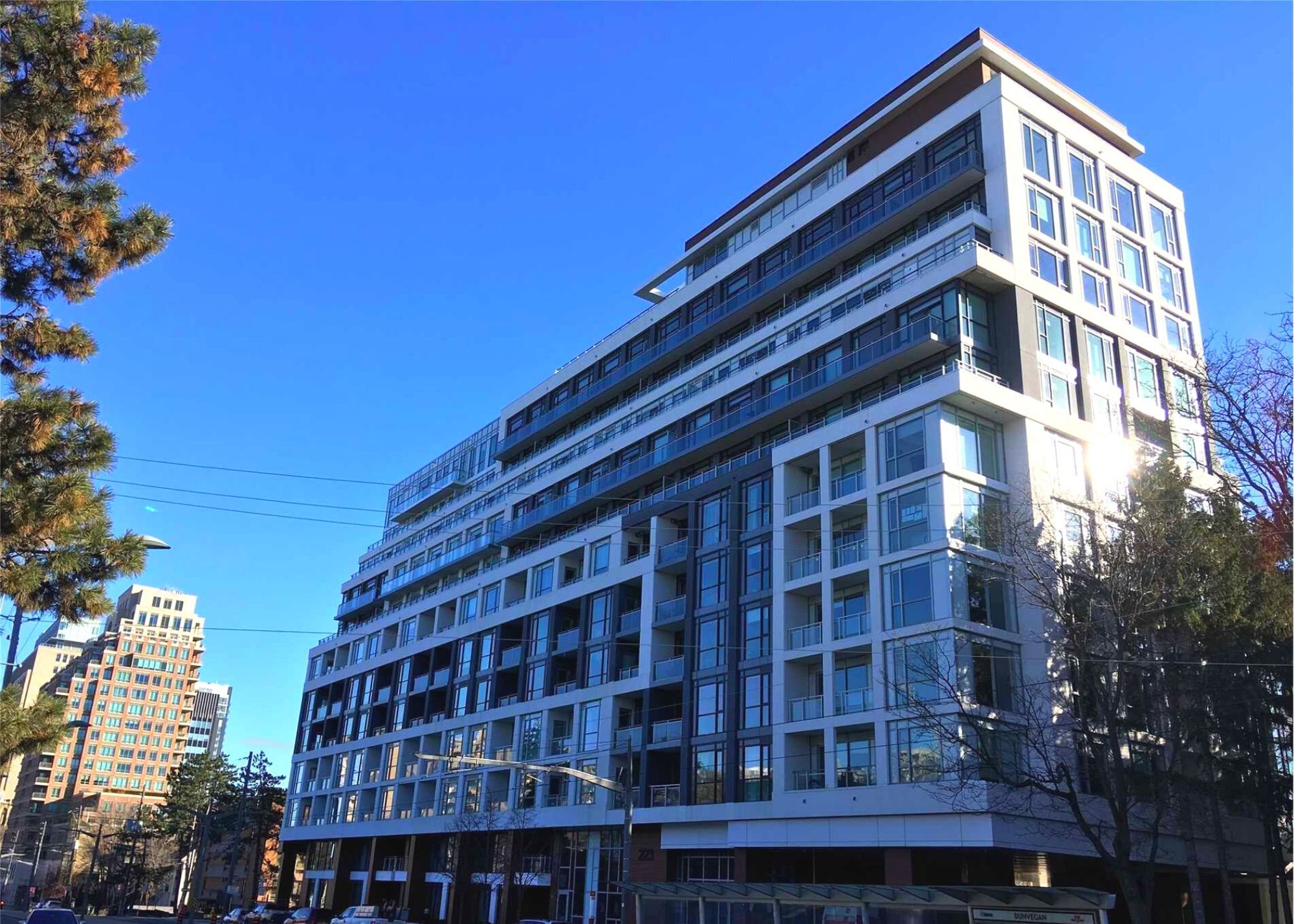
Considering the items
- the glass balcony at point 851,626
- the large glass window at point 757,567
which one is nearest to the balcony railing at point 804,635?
the glass balcony at point 851,626

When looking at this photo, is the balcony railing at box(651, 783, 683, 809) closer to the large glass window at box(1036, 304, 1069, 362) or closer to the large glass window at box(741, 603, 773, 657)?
the large glass window at box(741, 603, 773, 657)

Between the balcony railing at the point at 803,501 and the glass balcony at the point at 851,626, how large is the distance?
552 centimetres

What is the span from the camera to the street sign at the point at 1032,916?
23.6 metres

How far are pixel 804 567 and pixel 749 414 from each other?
9.87 m

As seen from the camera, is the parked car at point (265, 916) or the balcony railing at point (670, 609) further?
the parked car at point (265, 916)

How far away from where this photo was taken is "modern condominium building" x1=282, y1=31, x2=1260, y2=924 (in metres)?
38.8

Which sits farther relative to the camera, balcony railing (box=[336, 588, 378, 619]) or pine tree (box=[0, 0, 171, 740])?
balcony railing (box=[336, 588, 378, 619])

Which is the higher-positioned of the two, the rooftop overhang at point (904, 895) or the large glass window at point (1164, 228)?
the large glass window at point (1164, 228)

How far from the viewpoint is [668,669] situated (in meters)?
50.7

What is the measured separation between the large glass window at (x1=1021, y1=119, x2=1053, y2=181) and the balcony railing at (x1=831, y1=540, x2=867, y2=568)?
19.0 m

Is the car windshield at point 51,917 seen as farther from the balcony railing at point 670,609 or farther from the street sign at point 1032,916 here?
the balcony railing at point 670,609

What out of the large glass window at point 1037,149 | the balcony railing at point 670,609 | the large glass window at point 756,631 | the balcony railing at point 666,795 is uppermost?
the large glass window at point 1037,149

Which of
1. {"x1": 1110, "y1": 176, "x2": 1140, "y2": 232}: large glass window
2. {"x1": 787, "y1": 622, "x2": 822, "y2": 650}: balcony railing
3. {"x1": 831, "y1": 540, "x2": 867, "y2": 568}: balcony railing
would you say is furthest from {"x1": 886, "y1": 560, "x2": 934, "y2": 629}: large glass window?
{"x1": 1110, "y1": 176, "x2": 1140, "y2": 232}: large glass window

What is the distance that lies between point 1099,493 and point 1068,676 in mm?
9530
